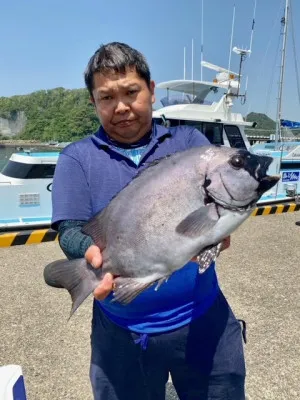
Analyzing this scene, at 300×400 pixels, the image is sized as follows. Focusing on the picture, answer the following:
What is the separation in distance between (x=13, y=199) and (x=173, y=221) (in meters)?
7.34

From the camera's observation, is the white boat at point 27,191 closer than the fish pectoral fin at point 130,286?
No

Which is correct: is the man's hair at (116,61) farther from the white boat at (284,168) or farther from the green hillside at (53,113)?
the green hillside at (53,113)

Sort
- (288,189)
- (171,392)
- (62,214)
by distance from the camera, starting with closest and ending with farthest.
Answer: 1. (62,214)
2. (171,392)
3. (288,189)

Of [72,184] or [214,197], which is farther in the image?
[72,184]

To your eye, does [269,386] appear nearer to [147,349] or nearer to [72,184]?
[147,349]

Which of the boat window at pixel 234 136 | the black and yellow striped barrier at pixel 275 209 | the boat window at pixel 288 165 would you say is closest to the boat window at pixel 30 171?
the boat window at pixel 234 136

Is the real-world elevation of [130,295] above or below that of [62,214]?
below

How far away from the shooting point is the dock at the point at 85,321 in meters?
3.24

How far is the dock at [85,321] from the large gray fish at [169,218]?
205cm

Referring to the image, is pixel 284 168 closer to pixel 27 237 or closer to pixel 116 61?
pixel 27 237

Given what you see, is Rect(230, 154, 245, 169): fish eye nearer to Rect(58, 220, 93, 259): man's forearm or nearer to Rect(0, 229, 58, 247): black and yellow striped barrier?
Rect(58, 220, 93, 259): man's forearm

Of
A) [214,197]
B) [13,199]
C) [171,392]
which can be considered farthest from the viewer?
[13,199]

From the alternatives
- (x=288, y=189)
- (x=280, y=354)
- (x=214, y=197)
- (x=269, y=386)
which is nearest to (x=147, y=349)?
(x=214, y=197)

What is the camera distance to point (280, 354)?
3.61 metres
